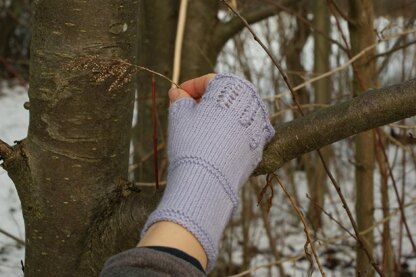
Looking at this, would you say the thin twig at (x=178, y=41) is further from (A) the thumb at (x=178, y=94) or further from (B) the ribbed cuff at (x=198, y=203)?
(B) the ribbed cuff at (x=198, y=203)

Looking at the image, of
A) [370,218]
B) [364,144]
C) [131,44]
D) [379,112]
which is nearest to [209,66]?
[364,144]

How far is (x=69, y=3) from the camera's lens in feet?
3.68

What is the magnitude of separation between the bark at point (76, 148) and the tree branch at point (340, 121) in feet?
0.93

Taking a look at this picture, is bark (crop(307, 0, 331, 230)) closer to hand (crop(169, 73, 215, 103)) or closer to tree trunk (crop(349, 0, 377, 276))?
tree trunk (crop(349, 0, 377, 276))

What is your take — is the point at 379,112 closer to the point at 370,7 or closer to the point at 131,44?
the point at 131,44

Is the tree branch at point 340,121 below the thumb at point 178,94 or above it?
below

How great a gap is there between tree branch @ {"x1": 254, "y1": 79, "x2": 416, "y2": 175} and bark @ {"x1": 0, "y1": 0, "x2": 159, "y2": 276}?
284 mm

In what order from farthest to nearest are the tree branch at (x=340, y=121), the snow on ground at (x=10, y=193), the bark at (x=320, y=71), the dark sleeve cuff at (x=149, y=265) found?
1. the bark at (x=320, y=71)
2. the snow on ground at (x=10, y=193)
3. the tree branch at (x=340, y=121)
4. the dark sleeve cuff at (x=149, y=265)

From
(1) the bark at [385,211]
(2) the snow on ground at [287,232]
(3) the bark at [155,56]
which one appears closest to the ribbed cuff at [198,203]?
(1) the bark at [385,211]

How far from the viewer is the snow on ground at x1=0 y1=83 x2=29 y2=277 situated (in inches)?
133

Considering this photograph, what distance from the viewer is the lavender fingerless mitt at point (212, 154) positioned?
95 centimetres

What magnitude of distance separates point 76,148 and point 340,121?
50cm

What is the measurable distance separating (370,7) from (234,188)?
1.19 m

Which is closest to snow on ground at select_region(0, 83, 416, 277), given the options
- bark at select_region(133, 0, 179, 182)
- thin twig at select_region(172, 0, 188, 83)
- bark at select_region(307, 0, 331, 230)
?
bark at select_region(307, 0, 331, 230)
